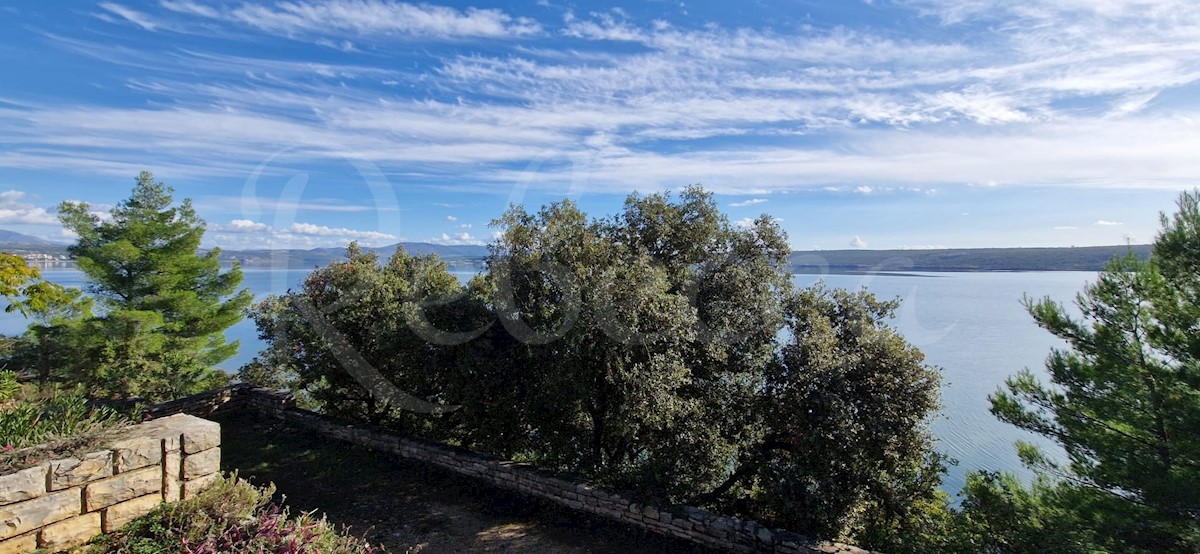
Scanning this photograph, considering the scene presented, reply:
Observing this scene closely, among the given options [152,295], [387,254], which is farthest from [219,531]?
[152,295]

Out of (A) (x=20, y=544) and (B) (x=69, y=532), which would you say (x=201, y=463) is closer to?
(B) (x=69, y=532)

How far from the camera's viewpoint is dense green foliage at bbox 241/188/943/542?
23.0 ft

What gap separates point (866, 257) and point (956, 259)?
262 inches

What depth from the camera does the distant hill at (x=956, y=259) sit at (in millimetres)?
27122

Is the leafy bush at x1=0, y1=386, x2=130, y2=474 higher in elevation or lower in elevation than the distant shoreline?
lower

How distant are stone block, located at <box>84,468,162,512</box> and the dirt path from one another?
1855 millimetres

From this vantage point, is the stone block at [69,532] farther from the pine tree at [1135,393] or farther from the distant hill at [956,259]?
the distant hill at [956,259]

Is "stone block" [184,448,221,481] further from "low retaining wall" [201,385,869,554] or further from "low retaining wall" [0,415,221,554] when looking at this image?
"low retaining wall" [201,385,869,554]

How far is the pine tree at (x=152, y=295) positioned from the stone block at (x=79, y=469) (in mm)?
13699

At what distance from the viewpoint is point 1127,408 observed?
7098 mm

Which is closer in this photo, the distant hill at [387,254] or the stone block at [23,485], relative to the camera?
the stone block at [23,485]

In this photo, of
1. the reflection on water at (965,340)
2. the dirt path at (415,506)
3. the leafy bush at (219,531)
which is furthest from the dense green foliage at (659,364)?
the leafy bush at (219,531)

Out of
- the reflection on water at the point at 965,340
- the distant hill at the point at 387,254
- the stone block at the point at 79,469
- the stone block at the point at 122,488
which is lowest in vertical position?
the reflection on water at the point at 965,340

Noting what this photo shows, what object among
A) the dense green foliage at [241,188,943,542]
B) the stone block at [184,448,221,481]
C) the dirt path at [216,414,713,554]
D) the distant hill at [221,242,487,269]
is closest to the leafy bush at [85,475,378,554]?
the stone block at [184,448,221,481]
